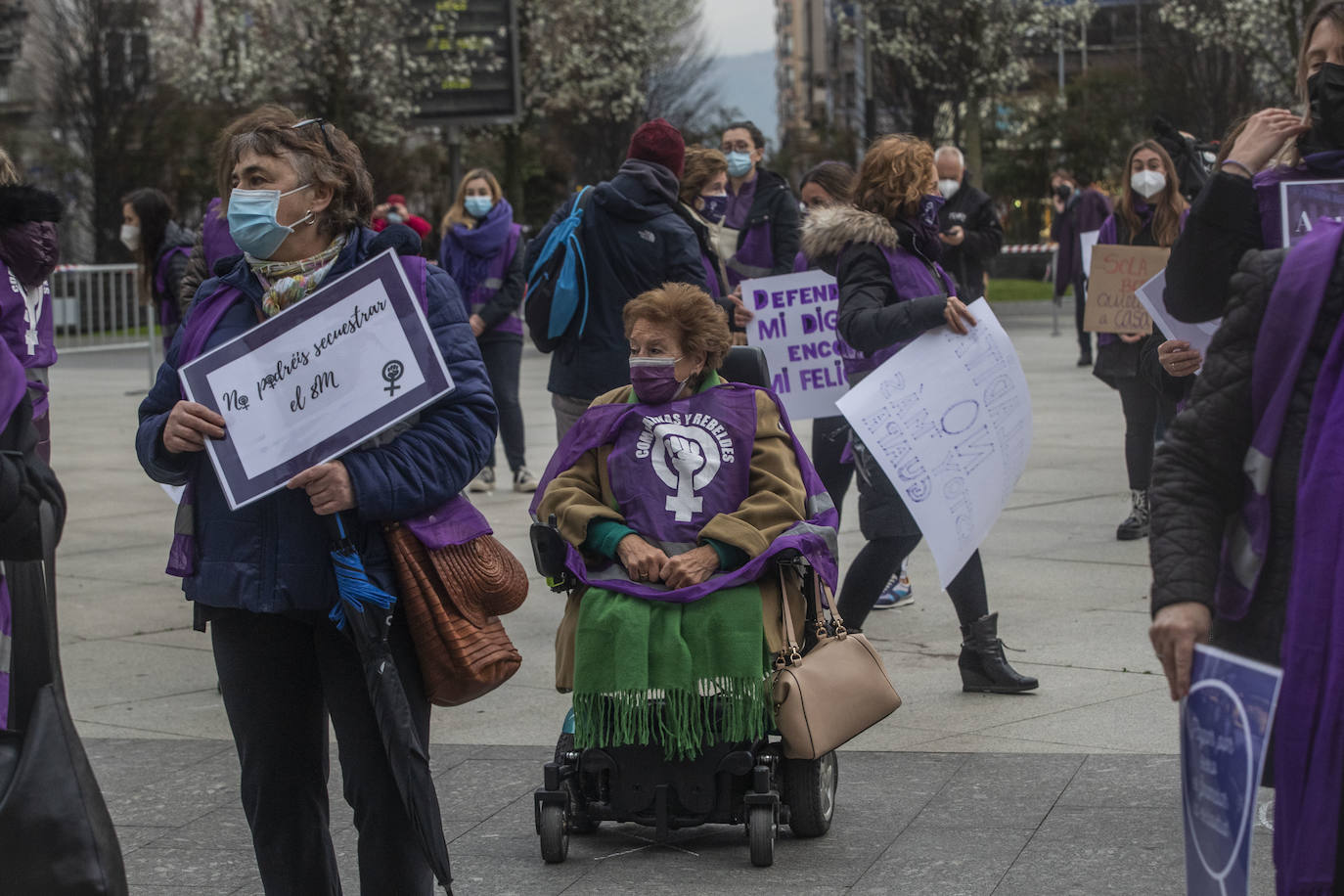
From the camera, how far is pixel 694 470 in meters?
4.59

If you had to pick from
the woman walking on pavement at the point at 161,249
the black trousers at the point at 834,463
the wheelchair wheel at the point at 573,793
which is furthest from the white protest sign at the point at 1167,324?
Result: the woman walking on pavement at the point at 161,249

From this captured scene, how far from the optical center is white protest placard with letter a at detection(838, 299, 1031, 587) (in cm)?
574

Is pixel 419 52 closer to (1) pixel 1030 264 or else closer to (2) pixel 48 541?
(2) pixel 48 541

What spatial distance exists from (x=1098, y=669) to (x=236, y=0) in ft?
105


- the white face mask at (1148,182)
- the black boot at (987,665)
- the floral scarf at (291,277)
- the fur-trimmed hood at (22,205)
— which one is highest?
the fur-trimmed hood at (22,205)

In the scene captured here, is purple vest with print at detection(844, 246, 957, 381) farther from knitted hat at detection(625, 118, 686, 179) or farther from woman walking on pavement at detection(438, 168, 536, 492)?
woman walking on pavement at detection(438, 168, 536, 492)

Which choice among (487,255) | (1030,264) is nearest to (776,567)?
(487,255)

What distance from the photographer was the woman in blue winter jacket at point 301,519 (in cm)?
338

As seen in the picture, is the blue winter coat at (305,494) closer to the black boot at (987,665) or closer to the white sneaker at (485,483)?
the black boot at (987,665)

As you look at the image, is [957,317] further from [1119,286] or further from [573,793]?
[1119,286]

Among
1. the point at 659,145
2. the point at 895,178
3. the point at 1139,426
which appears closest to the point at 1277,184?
the point at 895,178

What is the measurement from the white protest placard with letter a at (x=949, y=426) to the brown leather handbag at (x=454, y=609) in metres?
2.44

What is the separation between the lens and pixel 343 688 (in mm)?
3443

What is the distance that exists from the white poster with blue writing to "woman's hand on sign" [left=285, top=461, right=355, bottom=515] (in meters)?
1.55
